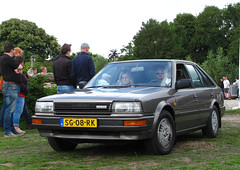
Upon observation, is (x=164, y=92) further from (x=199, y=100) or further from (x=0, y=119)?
(x=0, y=119)

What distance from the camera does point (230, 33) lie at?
6069cm

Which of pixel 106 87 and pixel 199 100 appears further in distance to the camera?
pixel 199 100

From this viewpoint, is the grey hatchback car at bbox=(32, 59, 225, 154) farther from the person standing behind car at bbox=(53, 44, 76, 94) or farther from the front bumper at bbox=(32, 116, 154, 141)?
the person standing behind car at bbox=(53, 44, 76, 94)

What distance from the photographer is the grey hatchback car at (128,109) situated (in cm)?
541

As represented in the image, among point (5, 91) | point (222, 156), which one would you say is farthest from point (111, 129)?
point (5, 91)

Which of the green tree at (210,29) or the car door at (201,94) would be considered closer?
the car door at (201,94)

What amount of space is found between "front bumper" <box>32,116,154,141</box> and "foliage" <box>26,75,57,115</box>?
4938 millimetres

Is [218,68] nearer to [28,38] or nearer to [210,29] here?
[210,29]

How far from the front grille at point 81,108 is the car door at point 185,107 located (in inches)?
55.8

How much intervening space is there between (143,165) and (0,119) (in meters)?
5.88

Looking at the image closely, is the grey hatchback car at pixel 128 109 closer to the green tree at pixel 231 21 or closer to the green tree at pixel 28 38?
the green tree at pixel 231 21

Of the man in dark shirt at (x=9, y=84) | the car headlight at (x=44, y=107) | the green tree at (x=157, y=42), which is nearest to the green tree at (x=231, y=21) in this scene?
the green tree at (x=157, y=42)

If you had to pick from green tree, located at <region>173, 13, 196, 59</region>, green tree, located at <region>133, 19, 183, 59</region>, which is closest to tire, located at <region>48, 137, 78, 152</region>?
green tree, located at <region>133, 19, 183, 59</region>

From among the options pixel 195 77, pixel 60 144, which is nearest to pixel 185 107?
pixel 195 77
